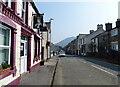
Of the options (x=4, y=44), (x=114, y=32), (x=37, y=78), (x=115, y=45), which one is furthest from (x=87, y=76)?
(x=114, y=32)

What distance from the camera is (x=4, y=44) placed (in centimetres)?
775

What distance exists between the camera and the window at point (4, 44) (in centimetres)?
740

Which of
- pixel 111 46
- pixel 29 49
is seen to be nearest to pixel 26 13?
pixel 29 49

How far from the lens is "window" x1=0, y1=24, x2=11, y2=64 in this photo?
7.40 m

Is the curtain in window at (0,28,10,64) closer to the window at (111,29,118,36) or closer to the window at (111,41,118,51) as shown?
the window at (111,29,118,36)

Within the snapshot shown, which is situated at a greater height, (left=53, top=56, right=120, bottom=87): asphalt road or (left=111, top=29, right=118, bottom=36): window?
(left=111, top=29, right=118, bottom=36): window

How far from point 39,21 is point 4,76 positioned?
873cm

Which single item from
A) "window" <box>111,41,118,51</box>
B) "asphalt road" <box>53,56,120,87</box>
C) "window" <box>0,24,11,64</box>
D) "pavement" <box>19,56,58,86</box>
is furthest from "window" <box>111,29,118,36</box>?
"window" <box>0,24,11,64</box>

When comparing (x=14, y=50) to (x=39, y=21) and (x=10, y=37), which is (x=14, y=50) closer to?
(x=10, y=37)

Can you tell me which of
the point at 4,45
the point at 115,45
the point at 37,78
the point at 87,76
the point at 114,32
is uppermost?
the point at 114,32

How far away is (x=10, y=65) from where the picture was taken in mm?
8086

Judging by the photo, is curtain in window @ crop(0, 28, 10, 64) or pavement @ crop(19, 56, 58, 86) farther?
pavement @ crop(19, 56, 58, 86)

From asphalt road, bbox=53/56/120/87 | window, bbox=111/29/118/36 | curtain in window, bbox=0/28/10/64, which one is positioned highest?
window, bbox=111/29/118/36

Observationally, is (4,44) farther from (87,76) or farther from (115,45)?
(115,45)
